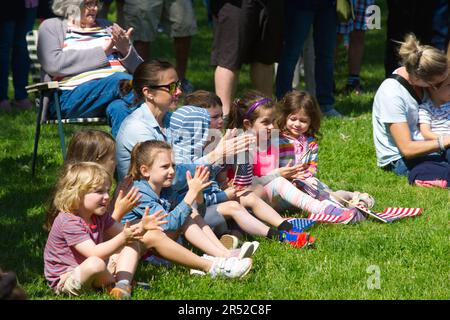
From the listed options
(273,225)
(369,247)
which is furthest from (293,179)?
(369,247)

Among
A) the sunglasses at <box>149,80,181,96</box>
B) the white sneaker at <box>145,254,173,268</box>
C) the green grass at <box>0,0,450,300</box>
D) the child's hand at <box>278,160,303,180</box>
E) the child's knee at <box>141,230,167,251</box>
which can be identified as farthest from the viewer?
the child's hand at <box>278,160,303,180</box>

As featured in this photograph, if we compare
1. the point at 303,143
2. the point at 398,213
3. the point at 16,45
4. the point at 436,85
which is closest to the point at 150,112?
the point at 303,143

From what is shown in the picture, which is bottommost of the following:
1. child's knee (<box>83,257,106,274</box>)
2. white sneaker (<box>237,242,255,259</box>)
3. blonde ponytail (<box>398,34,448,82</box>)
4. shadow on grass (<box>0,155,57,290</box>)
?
shadow on grass (<box>0,155,57,290</box>)

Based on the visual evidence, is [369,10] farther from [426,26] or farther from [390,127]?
[390,127]

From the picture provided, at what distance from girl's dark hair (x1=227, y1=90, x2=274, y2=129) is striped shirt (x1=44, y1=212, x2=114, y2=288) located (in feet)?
6.41

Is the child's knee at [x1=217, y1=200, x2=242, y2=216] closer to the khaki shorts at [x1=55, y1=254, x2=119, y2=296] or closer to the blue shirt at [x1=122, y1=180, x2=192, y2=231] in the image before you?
the blue shirt at [x1=122, y1=180, x2=192, y2=231]

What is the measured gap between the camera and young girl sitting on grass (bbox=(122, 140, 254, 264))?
5.88 metres

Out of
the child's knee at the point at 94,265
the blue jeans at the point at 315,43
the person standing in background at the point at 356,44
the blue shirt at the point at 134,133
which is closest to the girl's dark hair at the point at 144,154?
the blue shirt at the point at 134,133

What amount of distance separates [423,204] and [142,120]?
2.19 m

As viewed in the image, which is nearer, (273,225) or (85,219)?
(85,219)

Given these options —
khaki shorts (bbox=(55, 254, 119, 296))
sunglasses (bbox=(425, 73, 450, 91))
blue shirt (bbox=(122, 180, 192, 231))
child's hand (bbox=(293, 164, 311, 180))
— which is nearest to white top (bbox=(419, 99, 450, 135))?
sunglasses (bbox=(425, 73, 450, 91))

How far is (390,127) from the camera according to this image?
8047 millimetres
